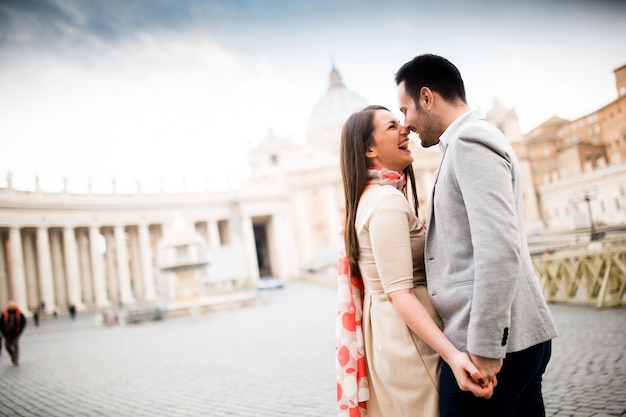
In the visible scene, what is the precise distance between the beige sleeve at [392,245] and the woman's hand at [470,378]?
40 centimetres

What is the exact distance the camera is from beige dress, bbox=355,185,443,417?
224 centimetres

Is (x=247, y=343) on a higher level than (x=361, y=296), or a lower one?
lower

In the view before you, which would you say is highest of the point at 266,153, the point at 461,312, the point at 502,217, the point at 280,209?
the point at 266,153

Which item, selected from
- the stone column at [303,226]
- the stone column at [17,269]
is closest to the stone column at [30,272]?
the stone column at [17,269]

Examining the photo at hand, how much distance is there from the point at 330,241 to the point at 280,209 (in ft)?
32.1

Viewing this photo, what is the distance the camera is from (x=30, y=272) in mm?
43156

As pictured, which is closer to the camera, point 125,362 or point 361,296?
point 361,296

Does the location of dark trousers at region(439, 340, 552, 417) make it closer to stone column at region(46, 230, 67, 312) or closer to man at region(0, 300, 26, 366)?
man at region(0, 300, 26, 366)

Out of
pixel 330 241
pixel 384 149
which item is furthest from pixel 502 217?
pixel 330 241

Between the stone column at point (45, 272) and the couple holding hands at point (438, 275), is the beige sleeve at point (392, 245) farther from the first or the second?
the stone column at point (45, 272)

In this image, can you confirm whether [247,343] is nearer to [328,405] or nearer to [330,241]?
[328,405]

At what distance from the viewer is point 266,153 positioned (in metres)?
70.6

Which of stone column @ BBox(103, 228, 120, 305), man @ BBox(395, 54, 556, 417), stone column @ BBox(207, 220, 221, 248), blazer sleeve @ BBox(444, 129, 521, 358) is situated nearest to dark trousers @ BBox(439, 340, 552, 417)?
man @ BBox(395, 54, 556, 417)

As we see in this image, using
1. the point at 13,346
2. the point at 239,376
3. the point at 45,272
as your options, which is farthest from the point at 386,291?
the point at 45,272
